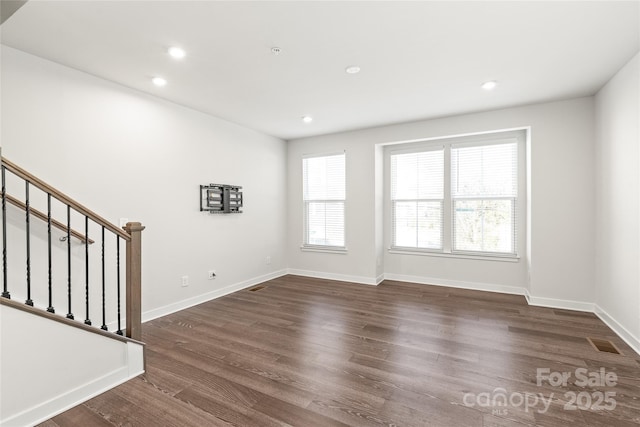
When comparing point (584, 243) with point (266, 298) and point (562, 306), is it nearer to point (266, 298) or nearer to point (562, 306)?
point (562, 306)

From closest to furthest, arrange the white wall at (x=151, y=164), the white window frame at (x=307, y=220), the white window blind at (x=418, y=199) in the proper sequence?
the white wall at (x=151, y=164), the white window blind at (x=418, y=199), the white window frame at (x=307, y=220)

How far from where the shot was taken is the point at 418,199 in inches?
203

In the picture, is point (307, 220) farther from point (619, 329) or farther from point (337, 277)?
point (619, 329)

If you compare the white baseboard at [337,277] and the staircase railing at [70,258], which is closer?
the staircase railing at [70,258]

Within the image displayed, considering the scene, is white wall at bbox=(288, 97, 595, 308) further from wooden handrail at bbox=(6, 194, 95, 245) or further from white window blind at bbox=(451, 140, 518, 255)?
wooden handrail at bbox=(6, 194, 95, 245)

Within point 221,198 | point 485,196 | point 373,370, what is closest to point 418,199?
point 485,196

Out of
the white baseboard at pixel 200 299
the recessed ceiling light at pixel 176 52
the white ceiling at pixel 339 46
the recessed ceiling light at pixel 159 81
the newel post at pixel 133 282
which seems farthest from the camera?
the white baseboard at pixel 200 299

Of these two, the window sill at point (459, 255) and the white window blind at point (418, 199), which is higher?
the white window blind at point (418, 199)

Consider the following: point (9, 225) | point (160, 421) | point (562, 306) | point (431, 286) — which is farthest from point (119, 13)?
point (562, 306)

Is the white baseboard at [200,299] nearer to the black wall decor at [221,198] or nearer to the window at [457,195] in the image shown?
the black wall decor at [221,198]

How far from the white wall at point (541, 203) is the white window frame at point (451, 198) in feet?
0.41

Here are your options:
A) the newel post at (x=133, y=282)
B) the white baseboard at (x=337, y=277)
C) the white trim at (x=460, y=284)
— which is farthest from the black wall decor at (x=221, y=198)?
the white trim at (x=460, y=284)

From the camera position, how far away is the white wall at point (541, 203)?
12.4 ft

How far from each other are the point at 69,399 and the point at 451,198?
195 inches
